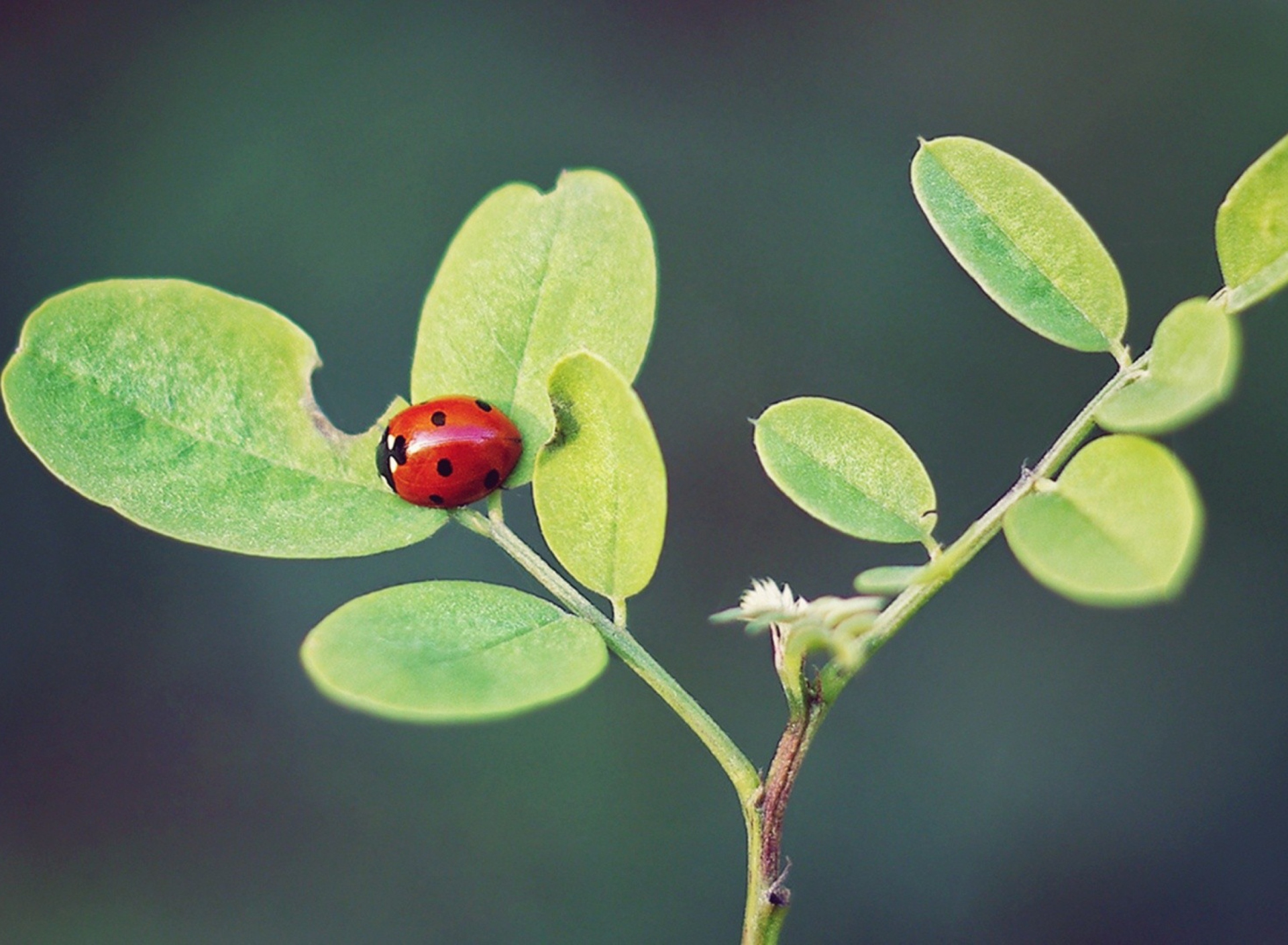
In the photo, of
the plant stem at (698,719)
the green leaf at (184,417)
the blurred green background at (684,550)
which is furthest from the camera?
the blurred green background at (684,550)

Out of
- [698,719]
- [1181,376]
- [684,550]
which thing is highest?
[1181,376]

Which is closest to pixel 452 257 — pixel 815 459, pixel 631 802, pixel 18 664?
pixel 815 459

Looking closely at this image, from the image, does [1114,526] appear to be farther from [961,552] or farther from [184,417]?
[184,417]

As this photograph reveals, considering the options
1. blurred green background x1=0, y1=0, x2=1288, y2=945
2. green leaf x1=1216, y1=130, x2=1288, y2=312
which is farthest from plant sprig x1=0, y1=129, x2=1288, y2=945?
blurred green background x1=0, y1=0, x2=1288, y2=945

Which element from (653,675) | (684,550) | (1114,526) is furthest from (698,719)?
(684,550)

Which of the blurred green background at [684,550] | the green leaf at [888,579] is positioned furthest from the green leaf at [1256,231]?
the blurred green background at [684,550]

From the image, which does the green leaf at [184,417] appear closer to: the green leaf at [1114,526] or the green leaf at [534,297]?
the green leaf at [534,297]
